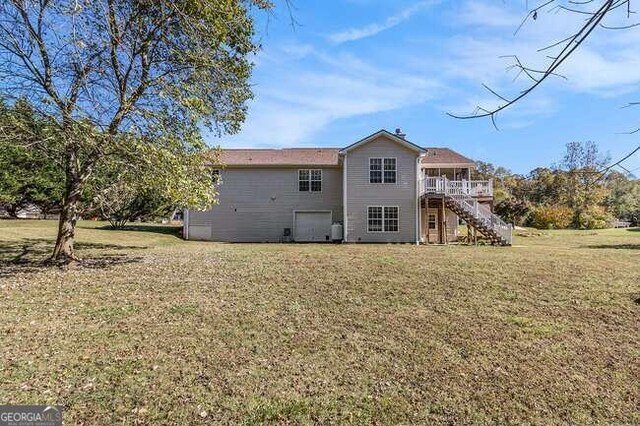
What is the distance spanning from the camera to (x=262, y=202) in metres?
24.4

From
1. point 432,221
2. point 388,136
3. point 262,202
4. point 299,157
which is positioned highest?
point 388,136

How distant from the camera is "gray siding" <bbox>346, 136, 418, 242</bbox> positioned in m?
22.6

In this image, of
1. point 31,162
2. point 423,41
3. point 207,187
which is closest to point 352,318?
point 423,41

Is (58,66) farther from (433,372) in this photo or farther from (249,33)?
(433,372)

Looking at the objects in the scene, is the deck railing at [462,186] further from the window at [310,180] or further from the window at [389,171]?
the window at [310,180]

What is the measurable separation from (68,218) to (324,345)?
9.51 meters

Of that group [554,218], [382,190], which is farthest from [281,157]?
[554,218]

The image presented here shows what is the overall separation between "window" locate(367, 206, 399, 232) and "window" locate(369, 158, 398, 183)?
152cm

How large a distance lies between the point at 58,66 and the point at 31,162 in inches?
143

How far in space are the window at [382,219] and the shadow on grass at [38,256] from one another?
38.1ft

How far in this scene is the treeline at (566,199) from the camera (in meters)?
39.2

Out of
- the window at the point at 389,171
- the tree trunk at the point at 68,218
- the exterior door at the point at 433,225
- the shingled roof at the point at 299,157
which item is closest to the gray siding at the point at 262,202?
the shingled roof at the point at 299,157

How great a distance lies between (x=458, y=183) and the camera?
22891 mm

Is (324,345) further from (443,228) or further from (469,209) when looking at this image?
(443,228)
